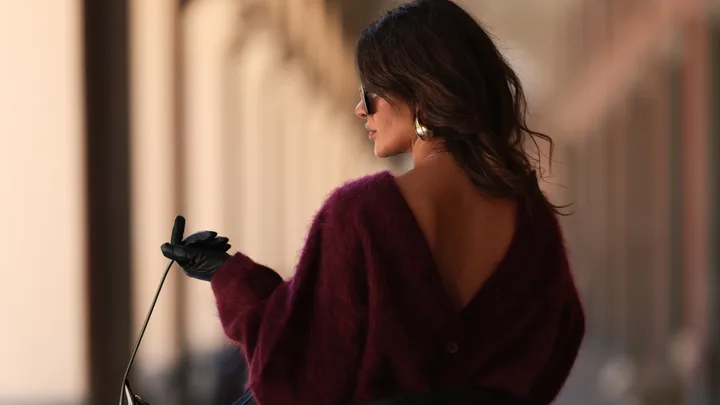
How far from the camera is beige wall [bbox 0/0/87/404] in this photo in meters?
2.18

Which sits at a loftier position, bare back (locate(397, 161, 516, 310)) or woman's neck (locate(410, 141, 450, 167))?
woman's neck (locate(410, 141, 450, 167))

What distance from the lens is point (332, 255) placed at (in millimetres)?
1143

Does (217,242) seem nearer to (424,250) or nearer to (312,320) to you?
(312,320)

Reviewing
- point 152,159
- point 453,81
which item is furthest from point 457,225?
point 152,159

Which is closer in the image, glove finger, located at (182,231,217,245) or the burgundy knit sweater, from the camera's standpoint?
the burgundy knit sweater

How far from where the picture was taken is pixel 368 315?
3.69 ft

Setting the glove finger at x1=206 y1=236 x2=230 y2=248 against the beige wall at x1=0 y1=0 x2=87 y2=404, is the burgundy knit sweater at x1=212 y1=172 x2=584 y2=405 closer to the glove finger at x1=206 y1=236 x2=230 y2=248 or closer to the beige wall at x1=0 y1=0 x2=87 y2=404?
the glove finger at x1=206 y1=236 x2=230 y2=248

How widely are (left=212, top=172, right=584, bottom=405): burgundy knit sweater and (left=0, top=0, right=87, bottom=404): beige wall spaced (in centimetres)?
117

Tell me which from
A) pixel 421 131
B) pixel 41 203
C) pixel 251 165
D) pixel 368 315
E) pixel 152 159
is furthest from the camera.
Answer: pixel 251 165

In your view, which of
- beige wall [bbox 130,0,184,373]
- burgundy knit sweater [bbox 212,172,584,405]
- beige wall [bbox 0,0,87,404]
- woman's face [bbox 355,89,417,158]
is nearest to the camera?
burgundy knit sweater [bbox 212,172,584,405]

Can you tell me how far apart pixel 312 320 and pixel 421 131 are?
29 centimetres

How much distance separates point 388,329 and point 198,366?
6.67 feet

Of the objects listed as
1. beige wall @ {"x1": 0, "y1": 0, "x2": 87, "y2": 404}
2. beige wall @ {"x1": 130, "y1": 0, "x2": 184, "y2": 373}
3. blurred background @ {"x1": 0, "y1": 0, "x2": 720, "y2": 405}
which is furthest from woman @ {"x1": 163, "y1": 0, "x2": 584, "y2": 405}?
beige wall @ {"x1": 130, "y1": 0, "x2": 184, "y2": 373}

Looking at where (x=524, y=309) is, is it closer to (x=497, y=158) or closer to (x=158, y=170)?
(x=497, y=158)
